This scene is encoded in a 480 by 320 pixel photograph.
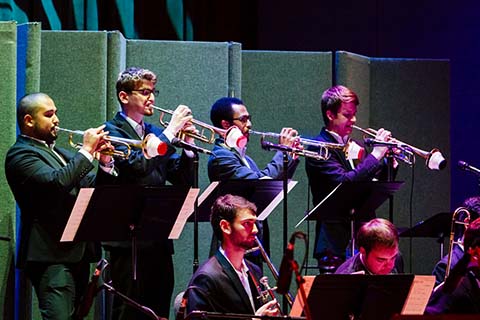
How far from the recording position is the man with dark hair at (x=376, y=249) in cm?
565

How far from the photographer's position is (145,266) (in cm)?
630

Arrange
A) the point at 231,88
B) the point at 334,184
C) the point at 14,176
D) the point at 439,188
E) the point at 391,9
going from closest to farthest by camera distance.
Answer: the point at 14,176
the point at 334,184
the point at 231,88
the point at 439,188
the point at 391,9

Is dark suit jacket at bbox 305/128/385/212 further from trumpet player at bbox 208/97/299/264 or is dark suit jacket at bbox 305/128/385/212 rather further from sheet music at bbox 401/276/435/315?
sheet music at bbox 401/276/435/315

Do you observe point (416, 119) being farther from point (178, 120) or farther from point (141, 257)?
point (141, 257)

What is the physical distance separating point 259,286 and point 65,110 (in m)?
2.40

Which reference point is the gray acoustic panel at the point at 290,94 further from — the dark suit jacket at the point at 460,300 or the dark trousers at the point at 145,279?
the dark suit jacket at the point at 460,300

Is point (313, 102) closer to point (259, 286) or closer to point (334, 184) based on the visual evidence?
point (334, 184)

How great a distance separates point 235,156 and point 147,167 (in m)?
0.83

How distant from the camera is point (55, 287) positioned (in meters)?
5.92

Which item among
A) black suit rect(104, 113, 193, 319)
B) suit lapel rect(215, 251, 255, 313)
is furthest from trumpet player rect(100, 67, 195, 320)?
suit lapel rect(215, 251, 255, 313)

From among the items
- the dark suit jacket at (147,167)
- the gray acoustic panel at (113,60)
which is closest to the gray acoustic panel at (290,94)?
the gray acoustic panel at (113,60)

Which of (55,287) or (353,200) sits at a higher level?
(353,200)

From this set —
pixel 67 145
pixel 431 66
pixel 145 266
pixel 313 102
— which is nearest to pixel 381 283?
pixel 145 266

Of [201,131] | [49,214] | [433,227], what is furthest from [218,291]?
[201,131]
